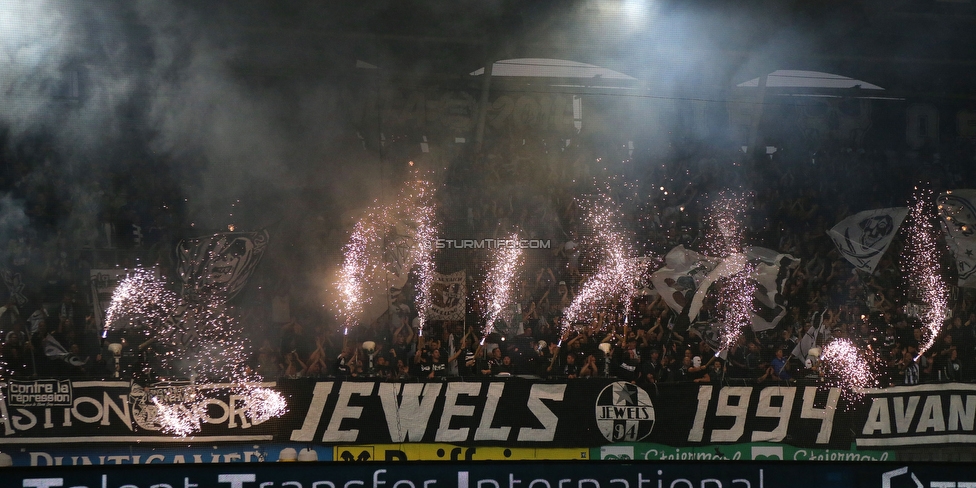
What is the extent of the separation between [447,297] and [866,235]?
3.45 meters

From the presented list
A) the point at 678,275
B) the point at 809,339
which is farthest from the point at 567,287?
the point at 809,339

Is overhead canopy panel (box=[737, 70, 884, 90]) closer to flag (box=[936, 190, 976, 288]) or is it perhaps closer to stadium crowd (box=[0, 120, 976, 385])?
stadium crowd (box=[0, 120, 976, 385])

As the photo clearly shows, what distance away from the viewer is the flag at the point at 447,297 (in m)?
5.57

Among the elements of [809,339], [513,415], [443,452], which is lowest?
[443,452]

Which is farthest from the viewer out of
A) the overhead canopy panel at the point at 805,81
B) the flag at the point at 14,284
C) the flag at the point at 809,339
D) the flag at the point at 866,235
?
the overhead canopy panel at the point at 805,81

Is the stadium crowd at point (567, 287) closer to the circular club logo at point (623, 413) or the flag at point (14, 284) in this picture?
the flag at point (14, 284)

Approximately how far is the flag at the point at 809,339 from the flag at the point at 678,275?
860 millimetres

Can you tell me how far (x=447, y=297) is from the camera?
5.61 m

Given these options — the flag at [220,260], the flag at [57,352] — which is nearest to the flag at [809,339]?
the flag at [220,260]

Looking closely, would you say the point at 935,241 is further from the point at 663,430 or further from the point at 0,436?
the point at 0,436

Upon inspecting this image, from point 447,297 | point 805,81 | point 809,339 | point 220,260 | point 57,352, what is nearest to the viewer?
point 57,352

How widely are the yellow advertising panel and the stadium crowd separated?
48 centimetres

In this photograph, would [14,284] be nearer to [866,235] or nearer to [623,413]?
[623,413]

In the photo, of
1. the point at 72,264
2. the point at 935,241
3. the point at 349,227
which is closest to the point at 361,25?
the point at 349,227
